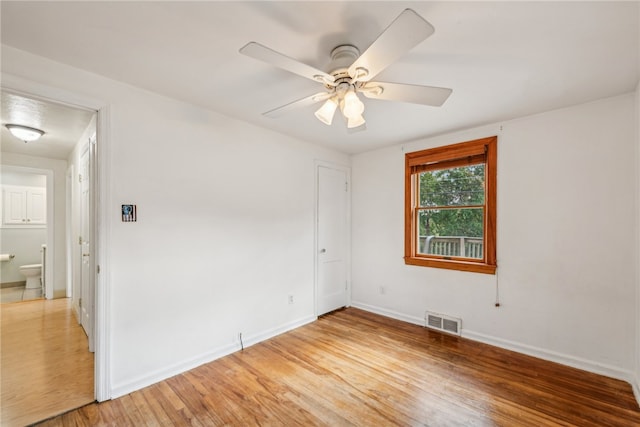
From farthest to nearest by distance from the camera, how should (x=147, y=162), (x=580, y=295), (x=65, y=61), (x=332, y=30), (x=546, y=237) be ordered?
(x=546, y=237), (x=580, y=295), (x=147, y=162), (x=65, y=61), (x=332, y=30)

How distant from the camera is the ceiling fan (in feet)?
3.89

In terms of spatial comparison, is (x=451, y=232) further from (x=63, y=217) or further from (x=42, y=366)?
(x=63, y=217)

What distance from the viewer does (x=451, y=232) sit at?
11.4 feet

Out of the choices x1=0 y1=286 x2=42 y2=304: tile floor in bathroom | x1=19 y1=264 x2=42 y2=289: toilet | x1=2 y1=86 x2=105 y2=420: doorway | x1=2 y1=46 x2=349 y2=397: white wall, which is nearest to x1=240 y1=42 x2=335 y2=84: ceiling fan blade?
x1=2 y1=46 x2=349 y2=397: white wall

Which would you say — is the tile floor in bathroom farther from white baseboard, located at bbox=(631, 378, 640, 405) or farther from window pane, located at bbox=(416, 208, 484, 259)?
white baseboard, located at bbox=(631, 378, 640, 405)

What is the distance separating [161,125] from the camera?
2.41 m

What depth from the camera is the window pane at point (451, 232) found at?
3264 millimetres

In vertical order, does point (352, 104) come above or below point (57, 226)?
above

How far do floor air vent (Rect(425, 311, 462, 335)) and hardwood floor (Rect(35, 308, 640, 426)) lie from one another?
289mm

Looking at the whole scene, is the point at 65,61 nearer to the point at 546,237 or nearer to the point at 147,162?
the point at 147,162

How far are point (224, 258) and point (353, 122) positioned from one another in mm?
1909

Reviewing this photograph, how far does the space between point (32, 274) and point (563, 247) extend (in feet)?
27.2

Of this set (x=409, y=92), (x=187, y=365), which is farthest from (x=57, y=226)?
(x=409, y=92)

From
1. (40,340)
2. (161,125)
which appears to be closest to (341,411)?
(161,125)
